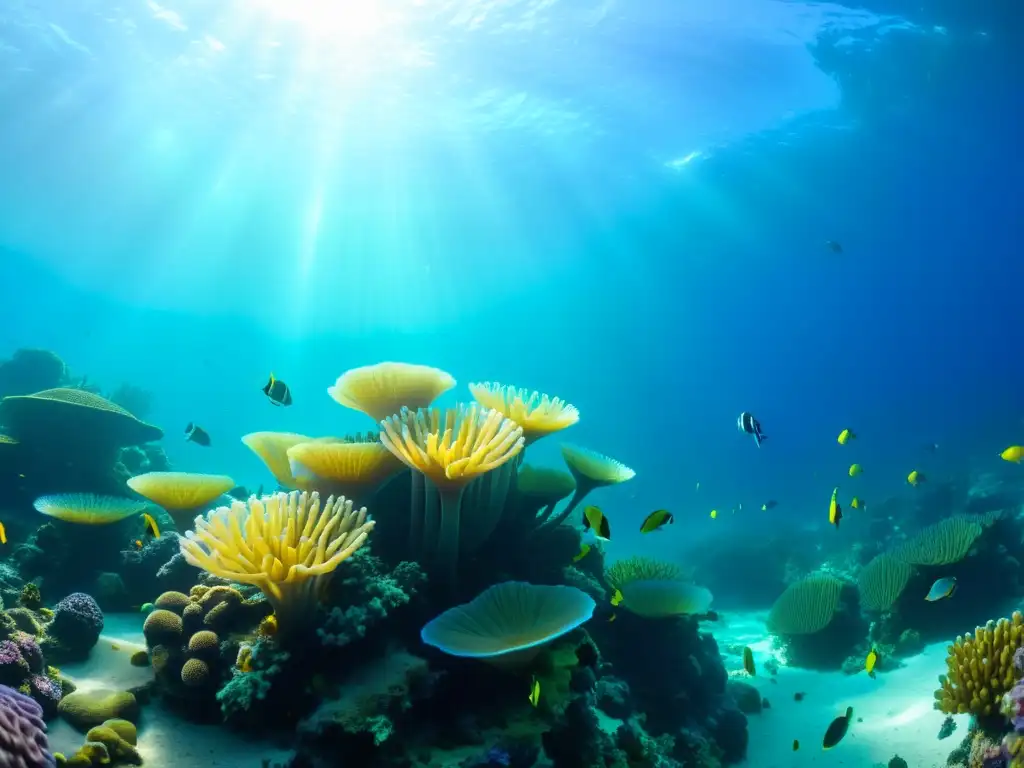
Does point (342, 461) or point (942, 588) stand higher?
point (942, 588)

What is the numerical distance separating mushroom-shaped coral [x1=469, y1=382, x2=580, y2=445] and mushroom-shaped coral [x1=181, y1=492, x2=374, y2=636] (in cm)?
145

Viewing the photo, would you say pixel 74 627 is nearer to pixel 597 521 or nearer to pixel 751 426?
pixel 597 521

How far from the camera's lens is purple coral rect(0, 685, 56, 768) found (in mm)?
2451

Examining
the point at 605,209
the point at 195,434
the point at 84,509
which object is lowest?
the point at 84,509

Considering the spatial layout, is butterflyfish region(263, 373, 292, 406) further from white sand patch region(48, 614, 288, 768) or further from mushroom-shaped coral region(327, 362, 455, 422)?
white sand patch region(48, 614, 288, 768)

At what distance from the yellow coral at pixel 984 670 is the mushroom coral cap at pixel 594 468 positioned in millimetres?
2941

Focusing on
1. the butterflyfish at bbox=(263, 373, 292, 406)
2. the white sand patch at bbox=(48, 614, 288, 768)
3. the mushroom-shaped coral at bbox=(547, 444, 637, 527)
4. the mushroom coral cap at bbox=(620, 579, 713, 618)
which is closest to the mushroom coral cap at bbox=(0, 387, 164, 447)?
the butterflyfish at bbox=(263, 373, 292, 406)

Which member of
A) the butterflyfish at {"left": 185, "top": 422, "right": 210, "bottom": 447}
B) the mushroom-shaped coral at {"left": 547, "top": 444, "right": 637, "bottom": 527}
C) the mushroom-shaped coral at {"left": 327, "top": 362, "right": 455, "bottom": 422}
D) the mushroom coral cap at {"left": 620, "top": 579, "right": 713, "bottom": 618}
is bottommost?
the mushroom coral cap at {"left": 620, "top": 579, "right": 713, "bottom": 618}

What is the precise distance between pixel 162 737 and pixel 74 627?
4.48ft

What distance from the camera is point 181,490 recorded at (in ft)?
16.6

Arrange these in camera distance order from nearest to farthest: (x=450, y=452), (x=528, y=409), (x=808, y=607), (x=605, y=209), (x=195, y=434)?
(x=450, y=452) < (x=528, y=409) < (x=808, y=607) < (x=195, y=434) < (x=605, y=209)

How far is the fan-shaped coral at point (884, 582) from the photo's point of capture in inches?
336

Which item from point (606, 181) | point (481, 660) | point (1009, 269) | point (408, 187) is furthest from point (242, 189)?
point (1009, 269)

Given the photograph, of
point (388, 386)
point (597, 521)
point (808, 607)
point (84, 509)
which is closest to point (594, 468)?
point (597, 521)
